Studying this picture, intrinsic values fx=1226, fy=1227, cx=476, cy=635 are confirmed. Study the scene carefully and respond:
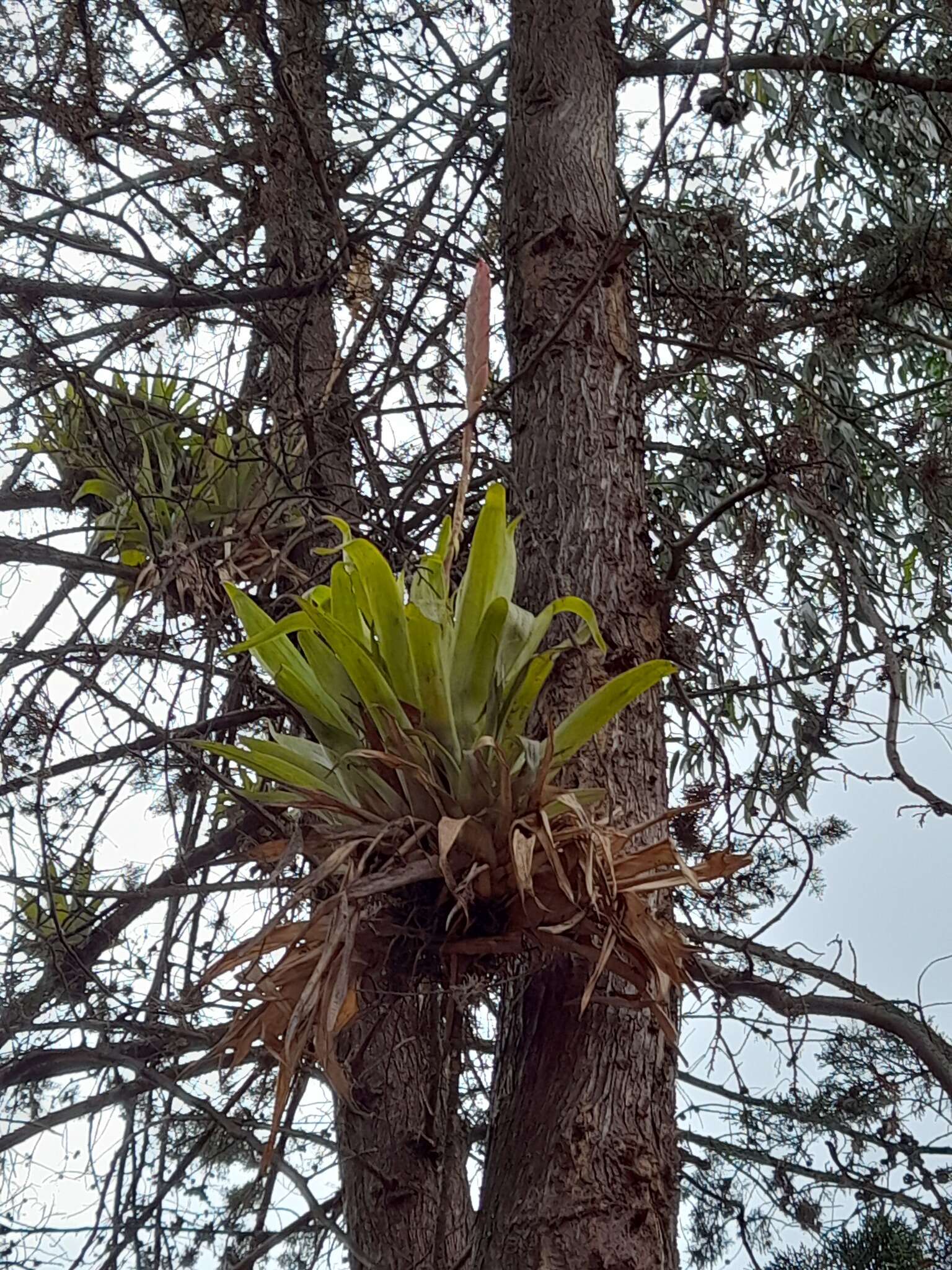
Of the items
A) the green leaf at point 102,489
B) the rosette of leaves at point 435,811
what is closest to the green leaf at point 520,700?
the rosette of leaves at point 435,811

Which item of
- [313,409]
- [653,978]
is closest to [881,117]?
[313,409]

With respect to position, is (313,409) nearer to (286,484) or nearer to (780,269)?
(286,484)

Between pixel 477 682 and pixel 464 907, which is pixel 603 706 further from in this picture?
pixel 464 907

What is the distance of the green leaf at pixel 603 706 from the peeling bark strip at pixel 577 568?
0.14m

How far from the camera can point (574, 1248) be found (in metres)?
1.10

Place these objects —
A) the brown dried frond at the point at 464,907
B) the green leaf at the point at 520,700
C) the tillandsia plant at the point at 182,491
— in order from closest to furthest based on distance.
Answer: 1. the brown dried frond at the point at 464,907
2. the green leaf at the point at 520,700
3. the tillandsia plant at the point at 182,491

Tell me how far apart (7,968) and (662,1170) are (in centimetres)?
132

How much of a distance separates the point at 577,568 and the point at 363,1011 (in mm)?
580

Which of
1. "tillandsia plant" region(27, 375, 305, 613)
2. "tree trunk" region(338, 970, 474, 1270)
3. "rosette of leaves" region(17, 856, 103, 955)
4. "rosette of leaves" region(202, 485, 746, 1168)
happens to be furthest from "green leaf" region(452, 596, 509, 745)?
"tillandsia plant" region(27, 375, 305, 613)

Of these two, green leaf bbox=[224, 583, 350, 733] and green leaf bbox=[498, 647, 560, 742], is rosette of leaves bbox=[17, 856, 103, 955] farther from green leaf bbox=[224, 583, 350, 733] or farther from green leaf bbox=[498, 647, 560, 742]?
green leaf bbox=[498, 647, 560, 742]

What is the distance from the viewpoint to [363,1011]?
1.30m

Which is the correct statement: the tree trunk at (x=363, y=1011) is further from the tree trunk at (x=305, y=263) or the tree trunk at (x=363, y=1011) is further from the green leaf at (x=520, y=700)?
the green leaf at (x=520, y=700)

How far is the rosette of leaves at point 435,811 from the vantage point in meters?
1.13

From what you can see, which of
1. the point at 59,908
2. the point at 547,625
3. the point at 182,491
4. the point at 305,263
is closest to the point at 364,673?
the point at 547,625
